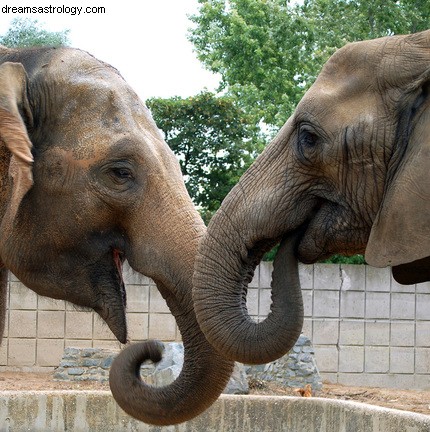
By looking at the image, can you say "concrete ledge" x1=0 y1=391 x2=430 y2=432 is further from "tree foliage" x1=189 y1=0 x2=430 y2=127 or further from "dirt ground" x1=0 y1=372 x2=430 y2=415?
"tree foliage" x1=189 y1=0 x2=430 y2=127

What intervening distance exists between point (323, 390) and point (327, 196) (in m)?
10.0

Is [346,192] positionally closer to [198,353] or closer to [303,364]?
[198,353]

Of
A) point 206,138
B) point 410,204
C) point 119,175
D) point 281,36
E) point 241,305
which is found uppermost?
point 281,36

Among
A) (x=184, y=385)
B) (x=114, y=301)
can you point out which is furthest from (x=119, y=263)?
(x=184, y=385)

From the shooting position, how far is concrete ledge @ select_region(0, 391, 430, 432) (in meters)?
6.96

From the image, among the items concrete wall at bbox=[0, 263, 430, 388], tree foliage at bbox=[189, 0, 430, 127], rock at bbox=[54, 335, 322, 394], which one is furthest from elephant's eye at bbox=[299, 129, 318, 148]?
tree foliage at bbox=[189, 0, 430, 127]

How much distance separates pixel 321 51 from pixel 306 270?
9.56 metres

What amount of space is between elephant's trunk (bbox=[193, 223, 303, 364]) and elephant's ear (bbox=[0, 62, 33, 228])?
1.04 metres

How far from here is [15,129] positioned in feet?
15.3

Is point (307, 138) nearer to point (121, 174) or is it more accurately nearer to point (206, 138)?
point (121, 174)

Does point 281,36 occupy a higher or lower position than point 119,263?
higher

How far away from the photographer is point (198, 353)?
4.66 metres

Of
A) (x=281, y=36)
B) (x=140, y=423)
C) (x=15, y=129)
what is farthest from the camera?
(x=281, y=36)

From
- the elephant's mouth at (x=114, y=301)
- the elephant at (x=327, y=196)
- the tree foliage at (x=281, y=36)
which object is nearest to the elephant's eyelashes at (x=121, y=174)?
the elephant's mouth at (x=114, y=301)
